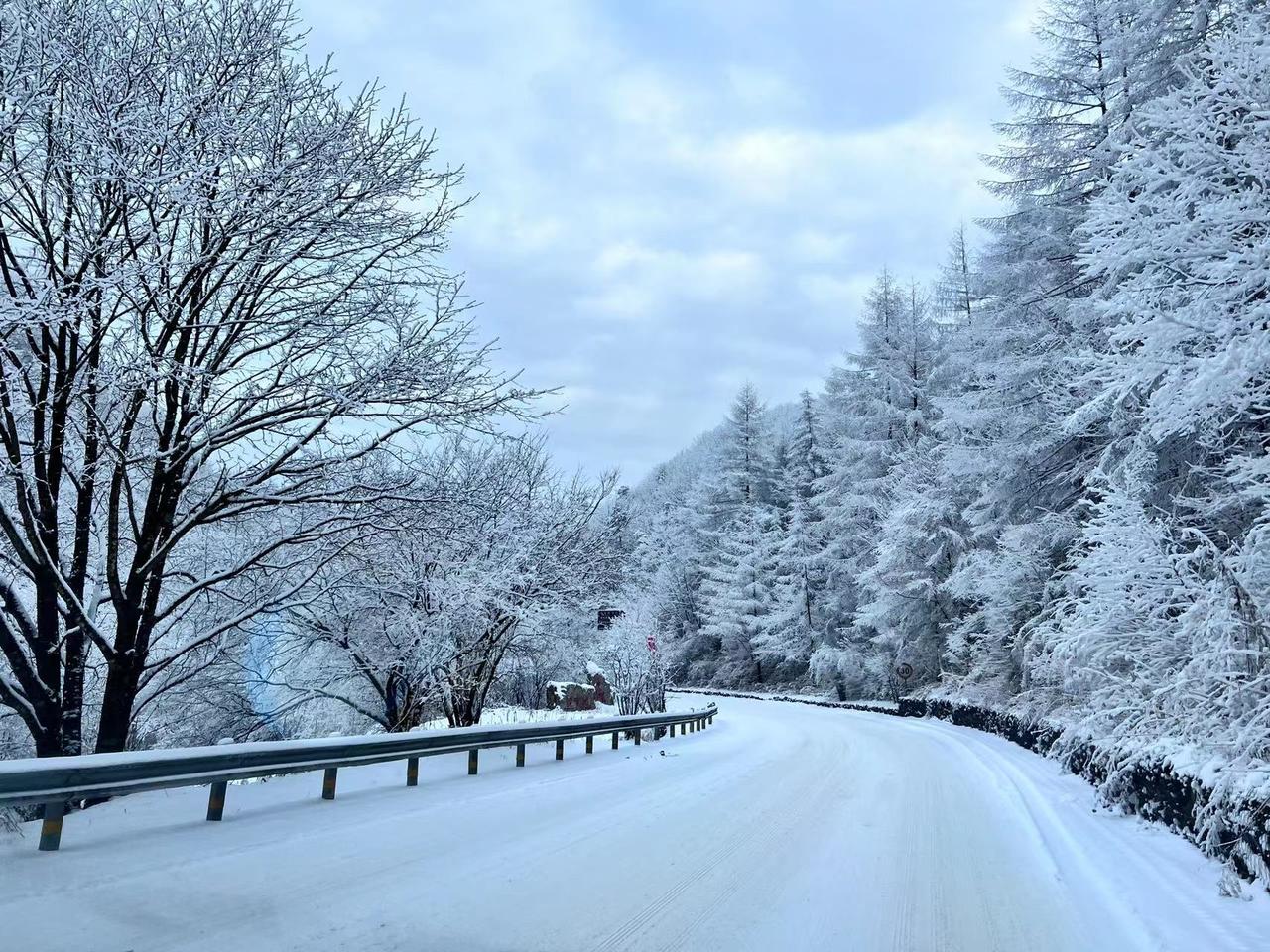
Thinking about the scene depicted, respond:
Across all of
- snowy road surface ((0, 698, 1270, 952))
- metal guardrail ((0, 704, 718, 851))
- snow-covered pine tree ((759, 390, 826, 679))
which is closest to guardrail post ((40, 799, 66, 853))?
metal guardrail ((0, 704, 718, 851))

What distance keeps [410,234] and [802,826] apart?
819cm

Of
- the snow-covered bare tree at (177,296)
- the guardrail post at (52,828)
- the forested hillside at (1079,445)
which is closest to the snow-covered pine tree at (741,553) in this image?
the forested hillside at (1079,445)

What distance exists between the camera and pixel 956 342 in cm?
2692

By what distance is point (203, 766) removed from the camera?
704 centimetres

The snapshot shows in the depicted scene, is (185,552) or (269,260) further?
(185,552)

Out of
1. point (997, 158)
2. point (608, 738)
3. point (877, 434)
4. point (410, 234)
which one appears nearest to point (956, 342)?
point (997, 158)

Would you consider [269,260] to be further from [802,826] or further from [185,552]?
[802,826]

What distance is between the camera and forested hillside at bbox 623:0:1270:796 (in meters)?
8.27

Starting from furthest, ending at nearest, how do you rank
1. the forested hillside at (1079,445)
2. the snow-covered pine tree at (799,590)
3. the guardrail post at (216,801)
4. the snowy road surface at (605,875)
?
the snow-covered pine tree at (799,590)
the forested hillside at (1079,445)
the guardrail post at (216,801)
the snowy road surface at (605,875)

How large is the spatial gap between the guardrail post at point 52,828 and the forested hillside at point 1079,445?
30.0 ft

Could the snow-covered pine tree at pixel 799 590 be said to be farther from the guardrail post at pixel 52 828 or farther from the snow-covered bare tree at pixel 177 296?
the guardrail post at pixel 52 828

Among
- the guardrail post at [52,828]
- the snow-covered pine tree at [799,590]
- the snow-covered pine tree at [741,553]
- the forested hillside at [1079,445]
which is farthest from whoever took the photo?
the snow-covered pine tree at [741,553]

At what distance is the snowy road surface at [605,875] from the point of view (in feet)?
15.5

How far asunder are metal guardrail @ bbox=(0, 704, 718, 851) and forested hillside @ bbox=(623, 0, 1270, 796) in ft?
27.0
